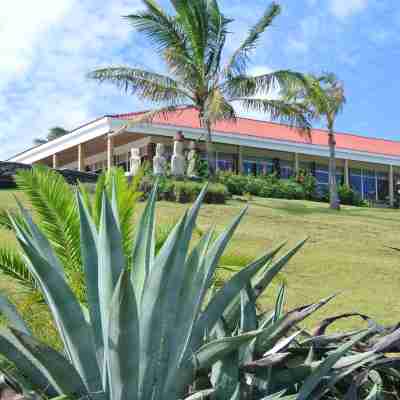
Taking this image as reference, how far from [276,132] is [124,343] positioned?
34625mm

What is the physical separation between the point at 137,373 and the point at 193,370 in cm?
28

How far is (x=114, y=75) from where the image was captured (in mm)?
23375

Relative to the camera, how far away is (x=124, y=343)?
2578 millimetres

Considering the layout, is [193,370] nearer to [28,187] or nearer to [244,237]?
[28,187]

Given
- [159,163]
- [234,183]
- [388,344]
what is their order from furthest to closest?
[234,183], [159,163], [388,344]

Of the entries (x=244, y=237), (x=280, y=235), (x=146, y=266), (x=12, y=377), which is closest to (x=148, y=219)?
(x=146, y=266)

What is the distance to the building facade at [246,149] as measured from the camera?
104 feet

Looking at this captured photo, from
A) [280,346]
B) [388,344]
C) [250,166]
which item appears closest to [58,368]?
[280,346]

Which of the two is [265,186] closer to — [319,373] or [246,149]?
[246,149]

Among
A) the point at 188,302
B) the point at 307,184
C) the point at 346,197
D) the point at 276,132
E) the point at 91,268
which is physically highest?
the point at 276,132

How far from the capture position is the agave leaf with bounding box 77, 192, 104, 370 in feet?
9.32

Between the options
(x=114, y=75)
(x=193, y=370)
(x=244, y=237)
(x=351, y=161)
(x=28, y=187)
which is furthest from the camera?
(x=351, y=161)

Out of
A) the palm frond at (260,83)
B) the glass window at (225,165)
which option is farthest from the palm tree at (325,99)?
the glass window at (225,165)

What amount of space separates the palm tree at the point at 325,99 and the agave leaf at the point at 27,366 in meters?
21.0
